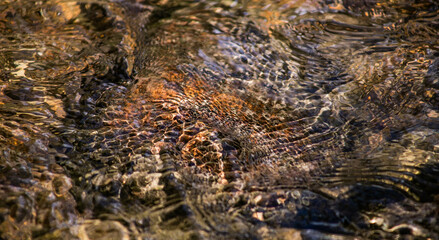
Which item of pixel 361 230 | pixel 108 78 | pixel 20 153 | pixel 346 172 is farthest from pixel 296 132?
pixel 20 153

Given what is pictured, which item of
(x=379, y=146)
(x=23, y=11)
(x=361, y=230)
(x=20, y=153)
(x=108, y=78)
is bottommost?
(x=361, y=230)

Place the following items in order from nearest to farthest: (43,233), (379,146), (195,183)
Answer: (43,233) < (195,183) < (379,146)

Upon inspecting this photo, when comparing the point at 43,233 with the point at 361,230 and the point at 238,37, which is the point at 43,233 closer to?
the point at 361,230

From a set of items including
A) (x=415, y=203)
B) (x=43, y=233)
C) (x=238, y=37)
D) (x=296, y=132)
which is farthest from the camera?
(x=238, y=37)

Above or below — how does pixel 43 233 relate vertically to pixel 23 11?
below

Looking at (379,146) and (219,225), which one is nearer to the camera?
(219,225)

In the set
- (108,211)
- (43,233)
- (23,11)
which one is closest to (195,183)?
Answer: (108,211)
